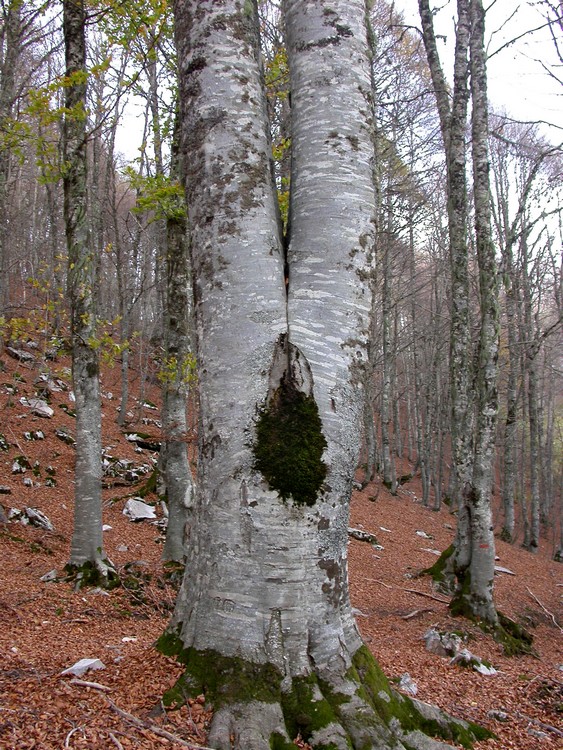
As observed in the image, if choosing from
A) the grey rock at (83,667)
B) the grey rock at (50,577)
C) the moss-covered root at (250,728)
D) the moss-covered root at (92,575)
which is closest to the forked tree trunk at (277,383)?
the moss-covered root at (250,728)

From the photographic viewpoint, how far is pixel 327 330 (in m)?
2.53

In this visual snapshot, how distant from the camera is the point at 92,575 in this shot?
6.12 m

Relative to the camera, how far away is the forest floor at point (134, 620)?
2.24 meters

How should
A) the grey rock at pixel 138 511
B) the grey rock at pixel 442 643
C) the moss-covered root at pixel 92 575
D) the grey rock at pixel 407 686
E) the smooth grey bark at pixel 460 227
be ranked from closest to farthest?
1. the grey rock at pixel 407 686
2. the grey rock at pixel 442 643
3. the moss-covered root at pixel 92 575
4. the smooth grey bark at pixel 460 227
5. the grey rock at pixel 138 511

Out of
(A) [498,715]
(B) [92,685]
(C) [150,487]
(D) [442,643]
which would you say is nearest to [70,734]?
(B) [92,685]

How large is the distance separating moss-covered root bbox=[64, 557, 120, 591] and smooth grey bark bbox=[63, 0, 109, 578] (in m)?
0.02

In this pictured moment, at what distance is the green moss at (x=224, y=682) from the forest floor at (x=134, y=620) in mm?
61

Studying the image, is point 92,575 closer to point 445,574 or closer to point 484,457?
point 484,457

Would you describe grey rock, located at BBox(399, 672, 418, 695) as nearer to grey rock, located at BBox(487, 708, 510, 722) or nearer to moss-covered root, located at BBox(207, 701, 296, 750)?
grey rock, located at BBox(487, 708, 510, 722)

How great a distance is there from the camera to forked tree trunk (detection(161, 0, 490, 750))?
2.30m

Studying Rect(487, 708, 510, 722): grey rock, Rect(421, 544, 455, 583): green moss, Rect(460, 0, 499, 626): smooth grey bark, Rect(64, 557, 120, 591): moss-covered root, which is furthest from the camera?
Rect(421, 544, 455, 583): green moss

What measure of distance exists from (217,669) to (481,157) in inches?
314

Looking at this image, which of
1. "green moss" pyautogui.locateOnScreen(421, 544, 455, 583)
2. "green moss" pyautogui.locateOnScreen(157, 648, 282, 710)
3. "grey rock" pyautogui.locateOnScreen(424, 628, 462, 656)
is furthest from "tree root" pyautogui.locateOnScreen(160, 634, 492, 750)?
Answer: "green moss" pyautogui.locateOnScreen(421, 544, 455, 583)

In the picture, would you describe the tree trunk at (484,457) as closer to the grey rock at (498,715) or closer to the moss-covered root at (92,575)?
the grey rock at (498,715)
